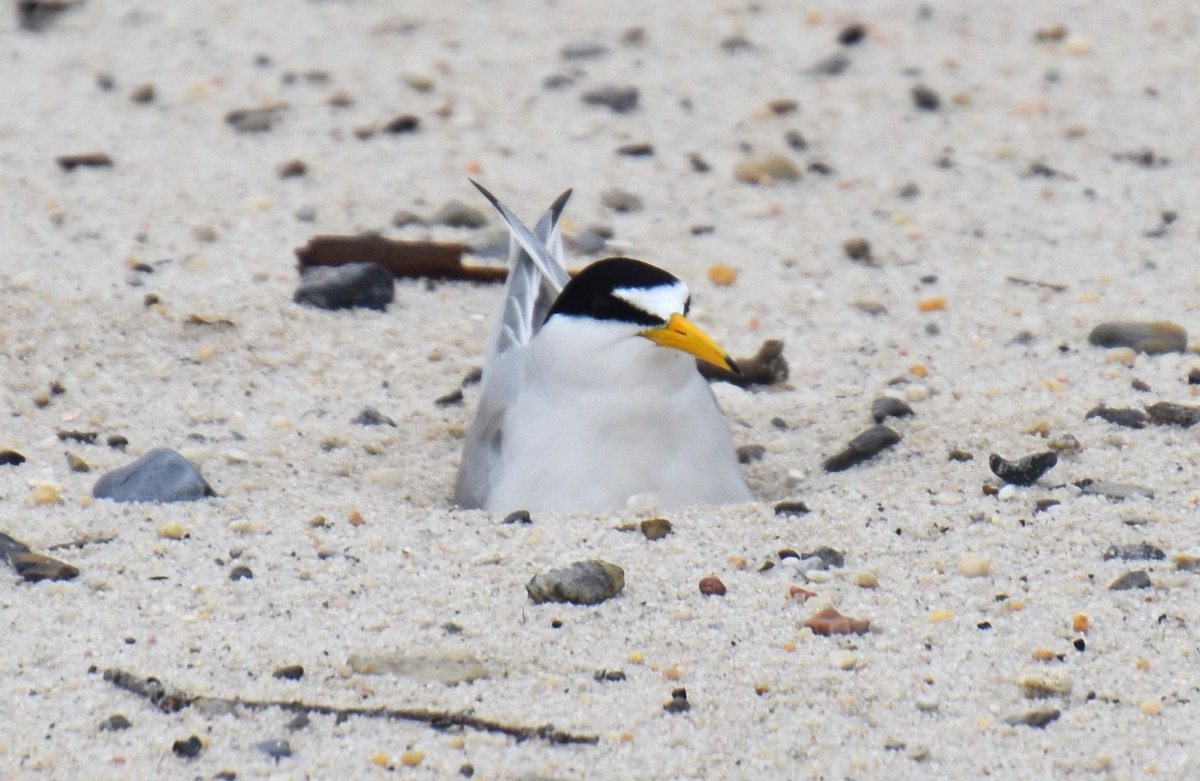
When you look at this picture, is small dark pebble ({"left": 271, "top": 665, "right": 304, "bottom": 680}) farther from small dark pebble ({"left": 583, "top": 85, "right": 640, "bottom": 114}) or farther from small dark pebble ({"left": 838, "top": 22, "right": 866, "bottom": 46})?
small dark pebble ({"left": 838, "top": 22, "right": 866, "bottom": 46})

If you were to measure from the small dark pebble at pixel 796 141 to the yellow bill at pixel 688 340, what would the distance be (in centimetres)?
289

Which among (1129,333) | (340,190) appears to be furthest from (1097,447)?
(340,190)

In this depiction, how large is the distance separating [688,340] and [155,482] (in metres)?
1.32

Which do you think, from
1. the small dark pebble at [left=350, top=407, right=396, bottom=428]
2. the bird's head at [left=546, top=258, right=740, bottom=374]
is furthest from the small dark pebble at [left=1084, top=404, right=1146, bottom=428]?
the small dark pebble at [left=350, top=407, right=396, bottom=428]

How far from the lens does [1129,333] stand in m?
5.32

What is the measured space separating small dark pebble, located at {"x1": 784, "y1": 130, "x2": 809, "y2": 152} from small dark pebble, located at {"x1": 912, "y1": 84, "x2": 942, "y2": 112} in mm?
583

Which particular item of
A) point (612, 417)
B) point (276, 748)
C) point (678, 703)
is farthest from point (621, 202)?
point (276, 748)

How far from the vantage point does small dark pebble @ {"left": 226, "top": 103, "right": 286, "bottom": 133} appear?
23.6ft

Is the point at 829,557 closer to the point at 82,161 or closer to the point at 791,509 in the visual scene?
the point at 791,509

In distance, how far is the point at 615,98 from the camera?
24.4ft

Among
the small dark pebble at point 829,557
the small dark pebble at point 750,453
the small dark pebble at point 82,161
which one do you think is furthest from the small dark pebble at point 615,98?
the small dark pebble at point 829,557

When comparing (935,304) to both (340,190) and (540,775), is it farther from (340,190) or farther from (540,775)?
(540,775)

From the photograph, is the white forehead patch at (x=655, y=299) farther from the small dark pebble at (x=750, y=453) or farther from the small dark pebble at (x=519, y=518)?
the small dark pebble at (x=750, y=453)

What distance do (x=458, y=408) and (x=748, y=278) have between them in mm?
1269
